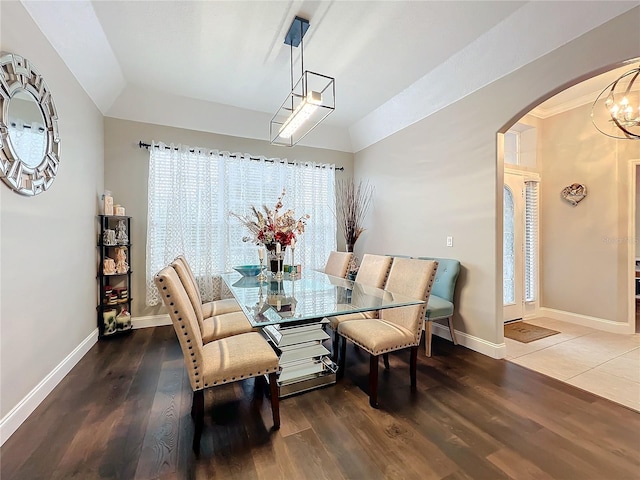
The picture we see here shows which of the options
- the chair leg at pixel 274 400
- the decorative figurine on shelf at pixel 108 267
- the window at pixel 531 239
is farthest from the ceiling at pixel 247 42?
the chair leg at pixel 274 400

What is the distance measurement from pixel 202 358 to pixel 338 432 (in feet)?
3.10

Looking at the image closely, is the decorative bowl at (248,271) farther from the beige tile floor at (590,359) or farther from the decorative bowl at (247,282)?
the beige tile floor at (590,359)

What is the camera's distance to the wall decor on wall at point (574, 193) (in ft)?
12.1

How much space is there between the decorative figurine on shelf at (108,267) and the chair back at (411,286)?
3127mm

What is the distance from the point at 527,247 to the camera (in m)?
4.05

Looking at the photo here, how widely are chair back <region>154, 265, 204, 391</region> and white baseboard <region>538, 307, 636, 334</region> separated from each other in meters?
4.70

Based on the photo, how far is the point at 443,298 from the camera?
9.96ft

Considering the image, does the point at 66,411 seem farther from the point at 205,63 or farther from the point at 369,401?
the point at 205,63

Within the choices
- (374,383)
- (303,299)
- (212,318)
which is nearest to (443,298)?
(374,383)

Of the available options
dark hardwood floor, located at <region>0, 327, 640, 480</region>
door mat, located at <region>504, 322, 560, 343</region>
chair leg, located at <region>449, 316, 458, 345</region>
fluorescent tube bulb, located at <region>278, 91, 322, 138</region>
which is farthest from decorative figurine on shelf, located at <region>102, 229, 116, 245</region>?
door mat, located at <region>504, 322, 560, 343</region>

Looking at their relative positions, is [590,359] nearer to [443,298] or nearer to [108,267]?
[443,298]

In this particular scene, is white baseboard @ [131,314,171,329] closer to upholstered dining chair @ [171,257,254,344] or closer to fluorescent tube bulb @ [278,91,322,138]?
upholstered dining chair @ [171,257,254,344]

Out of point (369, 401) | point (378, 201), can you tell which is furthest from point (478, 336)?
point (378, 201)

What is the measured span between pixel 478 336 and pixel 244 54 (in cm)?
375
